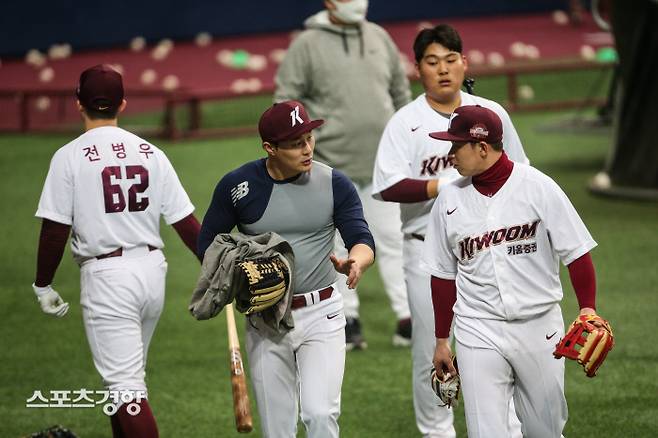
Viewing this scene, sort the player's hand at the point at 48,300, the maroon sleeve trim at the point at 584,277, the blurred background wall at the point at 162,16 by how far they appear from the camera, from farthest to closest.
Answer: the blurred background wall at the point at 162,16 < the player's hand at the point at 48,300 < the maroon sleeve trim at the point at 584,277

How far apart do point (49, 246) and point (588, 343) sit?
2.57 metres

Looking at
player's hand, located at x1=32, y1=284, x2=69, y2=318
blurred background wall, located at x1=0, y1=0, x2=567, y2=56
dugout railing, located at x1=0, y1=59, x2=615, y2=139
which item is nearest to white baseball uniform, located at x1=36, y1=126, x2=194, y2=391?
player's hand, located at x1=32, y1=284, x2=69, y2=318

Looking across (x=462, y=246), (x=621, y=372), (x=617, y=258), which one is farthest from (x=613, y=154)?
(x=462, y=246)

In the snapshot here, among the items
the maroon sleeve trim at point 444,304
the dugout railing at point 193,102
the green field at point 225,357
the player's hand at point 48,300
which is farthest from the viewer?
the dugout railing at point 193,102

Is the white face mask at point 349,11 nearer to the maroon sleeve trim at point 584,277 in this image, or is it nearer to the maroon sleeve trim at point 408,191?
the maroon sleeve trim at point 408,191

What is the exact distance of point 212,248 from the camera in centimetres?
514

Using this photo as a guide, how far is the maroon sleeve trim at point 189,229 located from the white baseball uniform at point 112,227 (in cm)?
20

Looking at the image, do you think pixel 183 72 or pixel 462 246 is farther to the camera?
pixel 183 72

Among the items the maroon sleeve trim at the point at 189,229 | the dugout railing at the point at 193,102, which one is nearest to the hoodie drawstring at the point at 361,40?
the maroon sleeve trim at the point at 189,229

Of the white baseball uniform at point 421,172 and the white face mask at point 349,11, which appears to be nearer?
the white baseball uniform at point 421,172

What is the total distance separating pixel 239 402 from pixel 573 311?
449 cm

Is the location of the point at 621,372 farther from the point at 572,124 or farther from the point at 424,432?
the point at 572,124

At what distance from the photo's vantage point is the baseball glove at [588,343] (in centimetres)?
471

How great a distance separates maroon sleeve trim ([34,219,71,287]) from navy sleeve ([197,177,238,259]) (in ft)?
2.60
